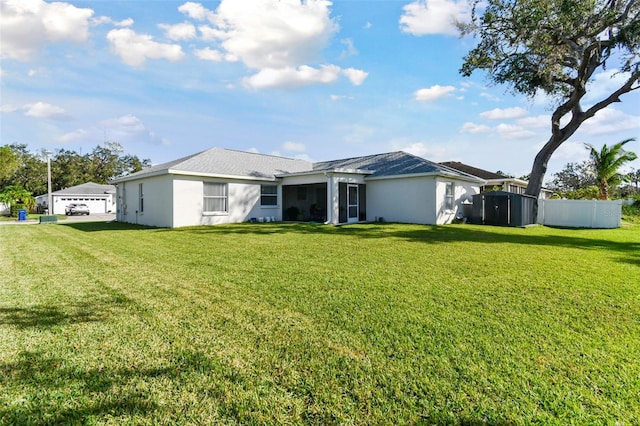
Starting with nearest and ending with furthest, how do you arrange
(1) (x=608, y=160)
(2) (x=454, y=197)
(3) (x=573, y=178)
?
(2) (x=454, y=197) < (1) (x=608, y=160) < (3) (x=573, y=178)

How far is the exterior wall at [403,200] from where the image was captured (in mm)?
15953

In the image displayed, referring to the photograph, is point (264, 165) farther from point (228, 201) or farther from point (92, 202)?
point (92, 202)

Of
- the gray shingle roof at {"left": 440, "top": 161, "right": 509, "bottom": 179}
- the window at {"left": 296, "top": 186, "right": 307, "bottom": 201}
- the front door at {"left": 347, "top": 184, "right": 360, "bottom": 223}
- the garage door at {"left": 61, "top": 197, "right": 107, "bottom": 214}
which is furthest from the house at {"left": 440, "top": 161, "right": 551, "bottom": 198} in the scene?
the garage door at {"left": 61, "top": 197, "right": 107, "bottom": 214}

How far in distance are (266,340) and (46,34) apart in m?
15.0

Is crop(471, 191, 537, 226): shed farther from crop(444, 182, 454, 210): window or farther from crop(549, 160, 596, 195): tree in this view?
crop(549, 160, 596, 195): tree

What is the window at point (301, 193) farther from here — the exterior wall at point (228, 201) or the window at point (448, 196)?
the window at point (448, 196)

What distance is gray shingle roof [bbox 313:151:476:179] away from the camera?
16484 mm

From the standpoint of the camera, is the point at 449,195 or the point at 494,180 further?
the point at 494,180

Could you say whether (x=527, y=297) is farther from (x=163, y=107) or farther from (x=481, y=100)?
(x=163, y=107)

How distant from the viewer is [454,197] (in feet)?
56.5

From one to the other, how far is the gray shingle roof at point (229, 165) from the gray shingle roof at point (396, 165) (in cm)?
432

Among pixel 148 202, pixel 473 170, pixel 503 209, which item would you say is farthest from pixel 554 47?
pixel 148 202

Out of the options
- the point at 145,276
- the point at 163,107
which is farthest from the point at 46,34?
the point at 145,276

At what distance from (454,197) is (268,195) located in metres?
10.4
